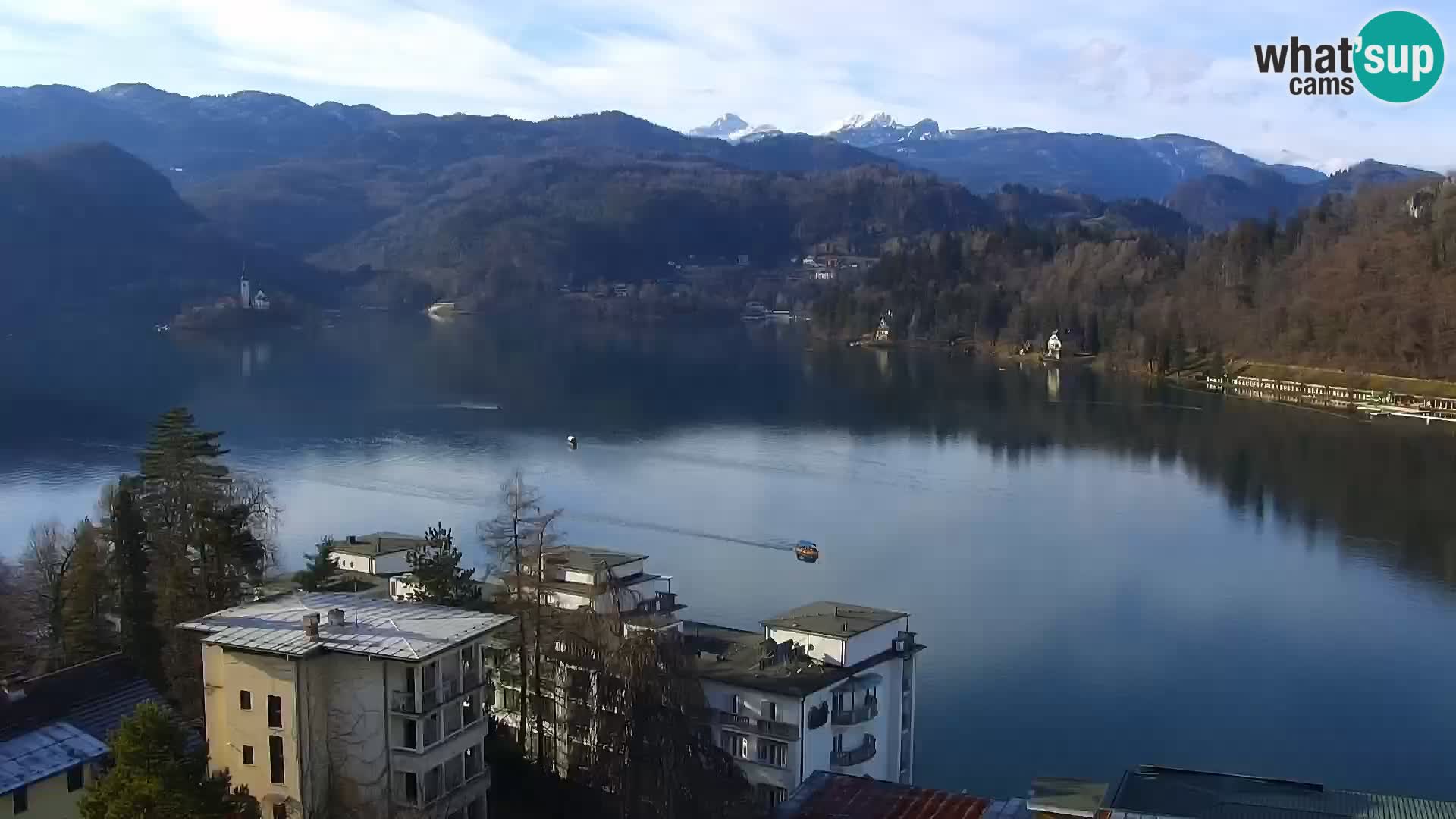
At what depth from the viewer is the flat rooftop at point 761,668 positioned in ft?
12.9

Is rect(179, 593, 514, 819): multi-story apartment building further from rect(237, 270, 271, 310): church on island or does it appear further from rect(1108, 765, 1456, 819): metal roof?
rect(237, 270, 271, 310): church on island

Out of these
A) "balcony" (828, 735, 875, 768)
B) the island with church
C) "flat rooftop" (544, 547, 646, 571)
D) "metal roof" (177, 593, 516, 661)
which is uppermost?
the island with church

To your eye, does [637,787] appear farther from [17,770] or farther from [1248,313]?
[1248,313]

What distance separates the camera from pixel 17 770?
266 cm

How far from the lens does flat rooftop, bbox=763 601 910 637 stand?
421 centimetres

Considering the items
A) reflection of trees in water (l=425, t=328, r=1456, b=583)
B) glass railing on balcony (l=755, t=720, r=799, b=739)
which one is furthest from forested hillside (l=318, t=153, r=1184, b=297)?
glass railing on balcony (l=755, t=720, r=799, b=739)

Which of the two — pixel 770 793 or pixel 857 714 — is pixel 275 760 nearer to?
pixel 770 793

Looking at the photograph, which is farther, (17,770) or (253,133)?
(253,133)

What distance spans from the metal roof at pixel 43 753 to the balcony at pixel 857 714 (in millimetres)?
2007

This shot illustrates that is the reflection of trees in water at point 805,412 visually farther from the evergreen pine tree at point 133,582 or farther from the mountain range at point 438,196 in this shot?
the mountain range at point 438,196

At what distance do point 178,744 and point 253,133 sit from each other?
58532 mm

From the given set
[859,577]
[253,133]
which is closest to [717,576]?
[859,577]

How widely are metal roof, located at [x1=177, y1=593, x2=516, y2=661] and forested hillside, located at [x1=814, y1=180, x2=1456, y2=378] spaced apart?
14.4 meters

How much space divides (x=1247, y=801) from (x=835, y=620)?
5.10ft
